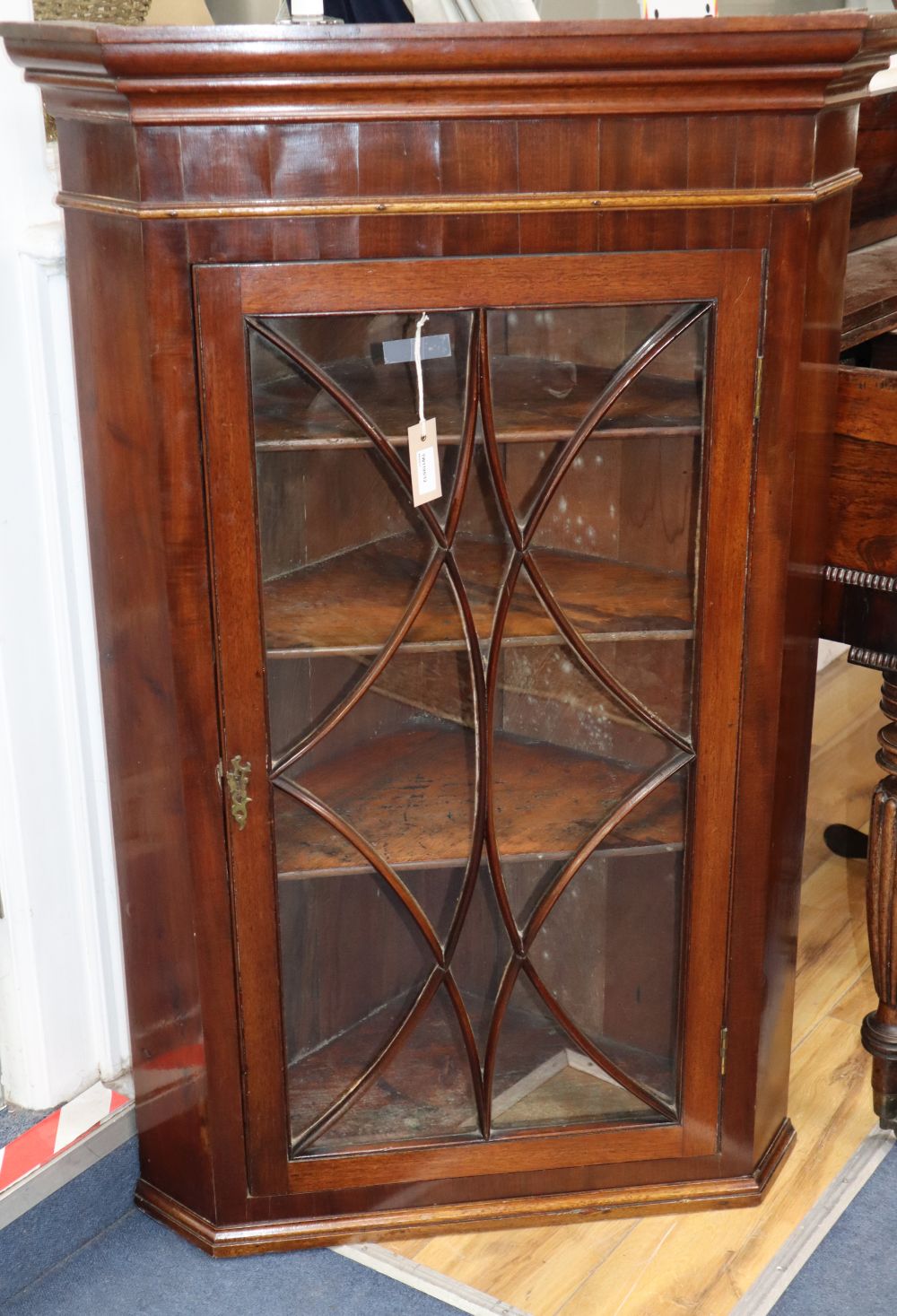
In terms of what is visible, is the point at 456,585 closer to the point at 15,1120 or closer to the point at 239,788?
the point at 239,788

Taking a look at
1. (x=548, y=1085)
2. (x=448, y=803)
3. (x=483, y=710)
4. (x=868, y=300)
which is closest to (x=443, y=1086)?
(x=548, y=1085)

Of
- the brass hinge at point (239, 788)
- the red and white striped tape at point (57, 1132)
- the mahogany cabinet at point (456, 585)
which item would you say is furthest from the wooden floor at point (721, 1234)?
the brass hinge at point (239, 788)

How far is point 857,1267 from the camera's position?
5.34 feet

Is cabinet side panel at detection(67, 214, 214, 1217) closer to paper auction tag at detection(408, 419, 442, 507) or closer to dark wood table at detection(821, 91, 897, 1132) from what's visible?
paper auction tag at detection(408, 419, 442, 507)

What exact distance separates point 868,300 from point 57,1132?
1406 mm

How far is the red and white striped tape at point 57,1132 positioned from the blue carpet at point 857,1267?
79 centimetres

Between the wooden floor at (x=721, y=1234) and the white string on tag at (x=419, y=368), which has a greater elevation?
the white string on tag at (x=419, y=368)

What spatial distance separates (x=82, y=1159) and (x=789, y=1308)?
0.80m

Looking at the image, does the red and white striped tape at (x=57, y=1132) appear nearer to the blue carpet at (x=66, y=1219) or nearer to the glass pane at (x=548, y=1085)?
the blue carpet at (x=66, y=1219)

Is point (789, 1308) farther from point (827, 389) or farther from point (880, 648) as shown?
point (827, 389)

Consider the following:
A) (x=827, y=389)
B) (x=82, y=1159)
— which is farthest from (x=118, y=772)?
(x=827, y=389)

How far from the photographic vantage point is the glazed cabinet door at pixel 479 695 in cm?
133

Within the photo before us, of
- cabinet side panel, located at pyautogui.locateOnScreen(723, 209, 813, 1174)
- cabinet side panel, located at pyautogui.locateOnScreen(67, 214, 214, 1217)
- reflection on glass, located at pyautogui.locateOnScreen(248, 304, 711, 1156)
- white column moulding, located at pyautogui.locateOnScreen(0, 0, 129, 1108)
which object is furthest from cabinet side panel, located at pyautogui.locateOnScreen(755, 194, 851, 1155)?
white column moulding, located at pyautogui.locateOnScreen(0, 0, 129, 1108)

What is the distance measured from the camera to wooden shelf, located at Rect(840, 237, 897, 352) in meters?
1.79
